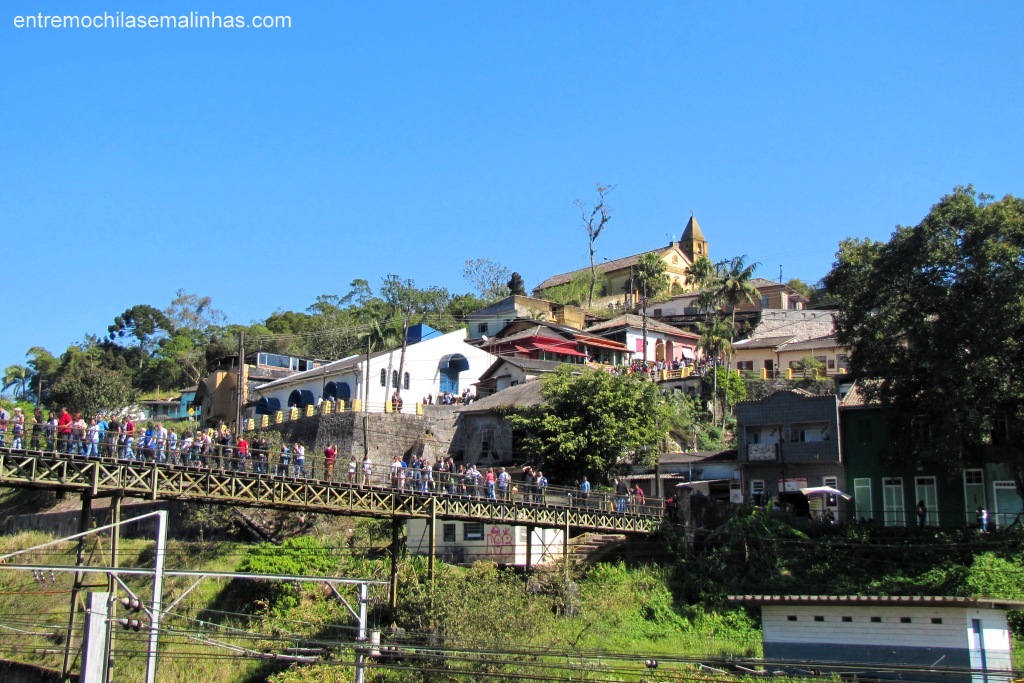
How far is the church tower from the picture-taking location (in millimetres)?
137125

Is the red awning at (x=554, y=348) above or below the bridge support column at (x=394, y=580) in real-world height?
above

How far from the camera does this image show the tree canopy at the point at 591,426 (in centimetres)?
5216

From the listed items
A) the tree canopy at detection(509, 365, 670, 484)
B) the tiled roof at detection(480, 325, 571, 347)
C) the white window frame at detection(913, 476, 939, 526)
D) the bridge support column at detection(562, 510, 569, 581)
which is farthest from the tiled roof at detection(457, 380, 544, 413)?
the white window frame at detection(913, 476, 939, 526)

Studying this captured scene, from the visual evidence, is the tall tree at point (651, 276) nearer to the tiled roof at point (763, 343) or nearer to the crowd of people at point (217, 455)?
the tiled roof at point (763, 343)

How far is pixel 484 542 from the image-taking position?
4647 cm

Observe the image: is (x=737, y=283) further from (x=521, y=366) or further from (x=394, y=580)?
(x=394, y=580)

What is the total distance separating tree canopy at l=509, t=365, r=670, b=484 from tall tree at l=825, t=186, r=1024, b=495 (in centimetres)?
1114

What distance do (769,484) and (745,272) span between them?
34919 mm

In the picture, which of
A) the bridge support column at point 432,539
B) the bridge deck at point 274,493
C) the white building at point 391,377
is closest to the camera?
the bridge deck at point 274,493

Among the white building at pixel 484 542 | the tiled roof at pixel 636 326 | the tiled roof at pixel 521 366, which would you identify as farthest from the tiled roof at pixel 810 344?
the white building at pixel 484 542

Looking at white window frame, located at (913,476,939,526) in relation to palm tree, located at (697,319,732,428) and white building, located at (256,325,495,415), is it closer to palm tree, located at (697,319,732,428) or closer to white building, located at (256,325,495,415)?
palm tree, located at (697,319,732,428)

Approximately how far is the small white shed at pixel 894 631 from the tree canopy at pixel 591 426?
20.1m

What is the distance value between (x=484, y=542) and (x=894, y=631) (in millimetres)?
19630

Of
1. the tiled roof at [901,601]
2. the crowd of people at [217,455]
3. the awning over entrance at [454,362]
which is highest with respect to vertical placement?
the awning over entrance at [454,362]
